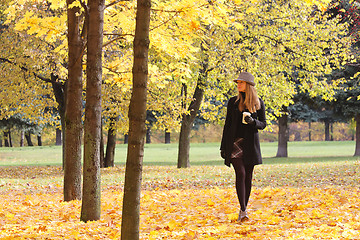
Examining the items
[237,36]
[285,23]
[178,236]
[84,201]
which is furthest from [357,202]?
[285,23]

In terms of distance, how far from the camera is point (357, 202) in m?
7.89

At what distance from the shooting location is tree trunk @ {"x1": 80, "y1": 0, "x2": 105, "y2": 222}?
693cm

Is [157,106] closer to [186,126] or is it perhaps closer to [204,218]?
[186,126]

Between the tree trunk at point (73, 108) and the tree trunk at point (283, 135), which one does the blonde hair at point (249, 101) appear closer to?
the tree trunk at point (73, 108)

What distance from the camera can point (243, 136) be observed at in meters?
6.56

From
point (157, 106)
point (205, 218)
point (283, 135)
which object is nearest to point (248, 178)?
point (205, 218)

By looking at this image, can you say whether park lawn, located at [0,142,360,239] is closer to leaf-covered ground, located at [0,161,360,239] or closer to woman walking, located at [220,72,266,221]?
leaf-covered ground, located at [0,161,360,239]

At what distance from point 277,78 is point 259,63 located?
1260 millimetres

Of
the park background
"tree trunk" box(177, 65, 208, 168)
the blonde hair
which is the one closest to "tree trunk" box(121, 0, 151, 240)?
the park background

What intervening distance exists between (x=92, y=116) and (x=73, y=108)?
6.27 feet

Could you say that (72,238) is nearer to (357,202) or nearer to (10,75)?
(357,202)

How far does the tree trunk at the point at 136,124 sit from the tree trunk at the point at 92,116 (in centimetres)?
236

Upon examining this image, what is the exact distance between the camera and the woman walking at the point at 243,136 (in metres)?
6.47

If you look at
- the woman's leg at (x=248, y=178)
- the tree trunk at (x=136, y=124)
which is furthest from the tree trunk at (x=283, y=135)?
the tree trunk at (x=136, y=124)
